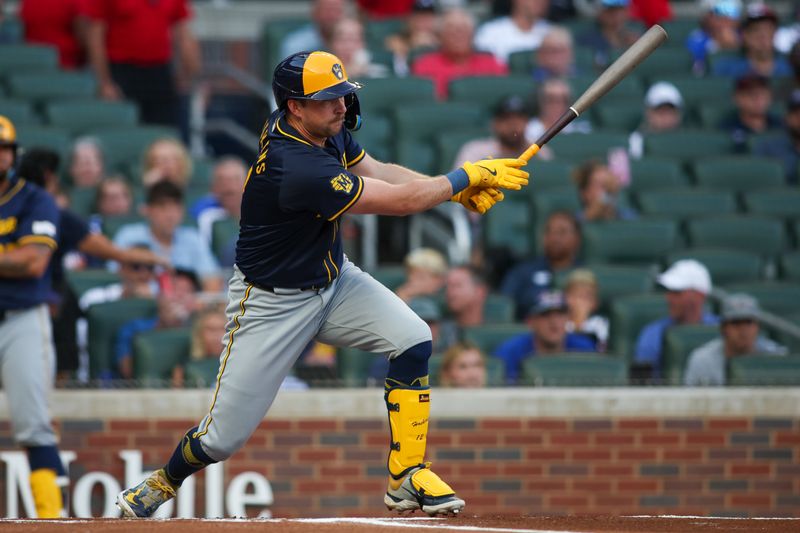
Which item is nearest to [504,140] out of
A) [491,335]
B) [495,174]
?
[491,335]

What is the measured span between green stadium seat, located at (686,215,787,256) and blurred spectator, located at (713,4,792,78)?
221 centimetres

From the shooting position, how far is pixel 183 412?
7230 millimetres

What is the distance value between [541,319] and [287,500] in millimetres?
1678

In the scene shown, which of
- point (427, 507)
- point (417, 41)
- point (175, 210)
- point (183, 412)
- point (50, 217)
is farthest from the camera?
point (417, 41)

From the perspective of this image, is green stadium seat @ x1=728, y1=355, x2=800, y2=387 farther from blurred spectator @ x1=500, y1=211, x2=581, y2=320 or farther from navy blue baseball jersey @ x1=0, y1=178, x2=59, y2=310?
navy blue baseball jersey @ x1=0, y1=178, x2=59, y2=310

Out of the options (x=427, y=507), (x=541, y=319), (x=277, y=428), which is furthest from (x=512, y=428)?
(x=427, y=507)

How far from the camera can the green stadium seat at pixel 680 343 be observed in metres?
7.79

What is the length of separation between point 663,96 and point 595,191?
1944mm

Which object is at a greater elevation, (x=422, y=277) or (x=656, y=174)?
(x=656, y=174)

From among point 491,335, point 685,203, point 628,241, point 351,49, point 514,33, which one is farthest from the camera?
point 514,33

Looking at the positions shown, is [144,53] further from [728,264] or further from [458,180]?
[458,180]

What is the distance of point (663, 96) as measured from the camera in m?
10.6

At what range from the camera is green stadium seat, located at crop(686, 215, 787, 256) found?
30.4 feet

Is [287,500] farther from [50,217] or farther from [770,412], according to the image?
[770,412]
